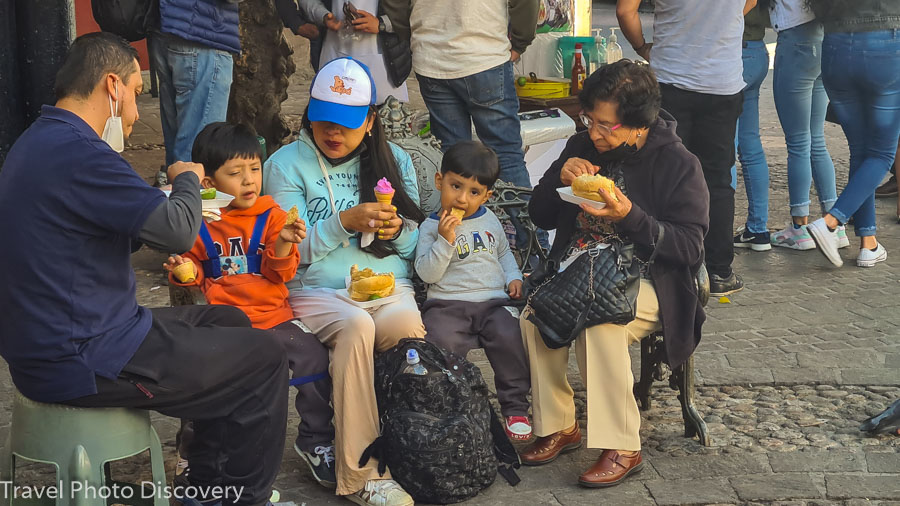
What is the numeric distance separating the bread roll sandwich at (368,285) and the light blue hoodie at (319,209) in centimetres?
12

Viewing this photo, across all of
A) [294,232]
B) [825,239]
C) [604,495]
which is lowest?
[604,495]

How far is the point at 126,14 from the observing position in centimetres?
481

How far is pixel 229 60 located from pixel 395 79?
89 centimetres

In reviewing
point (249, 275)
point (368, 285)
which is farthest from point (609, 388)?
point (249, 275)

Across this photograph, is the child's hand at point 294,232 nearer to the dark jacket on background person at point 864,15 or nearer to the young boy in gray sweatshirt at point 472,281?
the young boy in gray sweatshirt at point 472,281

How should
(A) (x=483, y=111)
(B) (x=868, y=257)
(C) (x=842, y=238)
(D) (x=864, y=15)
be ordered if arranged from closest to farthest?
1. (A) (x=483, y=111)
2. (D) (x=864, y=15)
3. (B) (x=868, y=257)
4. (C) (x=842, y=238)

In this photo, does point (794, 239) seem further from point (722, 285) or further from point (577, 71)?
point (577, 71)

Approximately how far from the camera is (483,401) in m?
3.65

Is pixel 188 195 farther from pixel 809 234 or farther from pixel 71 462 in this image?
pixel 809 234

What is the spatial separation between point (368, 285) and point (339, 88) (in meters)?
0.72

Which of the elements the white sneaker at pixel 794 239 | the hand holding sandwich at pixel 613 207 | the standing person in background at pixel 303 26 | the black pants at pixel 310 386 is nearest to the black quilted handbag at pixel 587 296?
the hand holding sandwich at pixel 613 207

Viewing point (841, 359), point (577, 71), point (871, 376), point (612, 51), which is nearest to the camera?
point (871, 376)

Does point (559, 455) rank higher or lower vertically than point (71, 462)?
lower

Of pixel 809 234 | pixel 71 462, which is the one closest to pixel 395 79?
pixel 809 234
